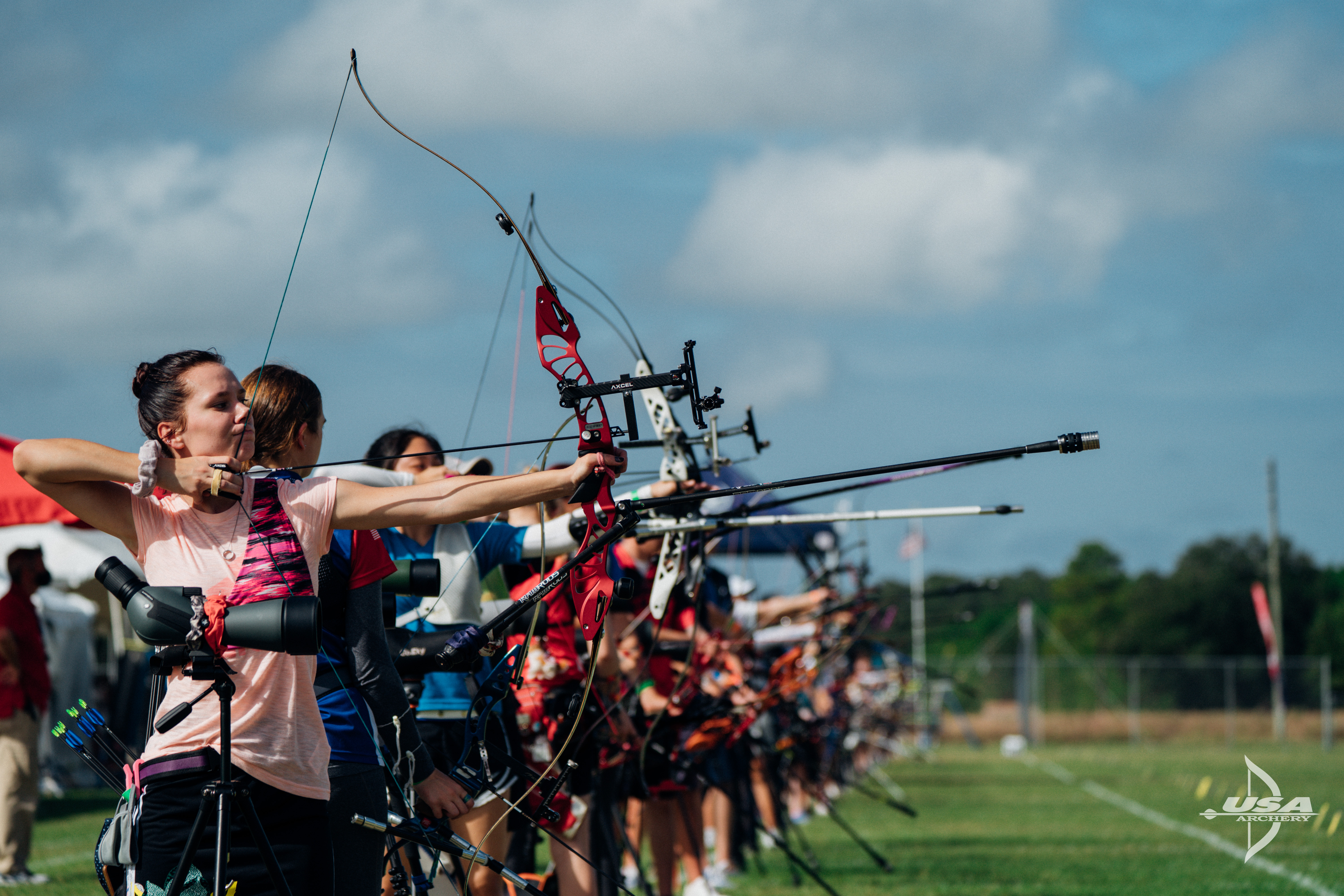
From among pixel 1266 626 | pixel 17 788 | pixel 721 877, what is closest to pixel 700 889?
pixel 721 877

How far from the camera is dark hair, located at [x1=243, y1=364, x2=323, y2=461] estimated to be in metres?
3.37

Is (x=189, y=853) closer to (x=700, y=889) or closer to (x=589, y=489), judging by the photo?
(x=589, y=489)

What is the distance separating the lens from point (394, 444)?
482cm

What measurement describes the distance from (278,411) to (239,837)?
975 mm

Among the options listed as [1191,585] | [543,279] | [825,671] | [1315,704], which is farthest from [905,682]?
[1191,585]

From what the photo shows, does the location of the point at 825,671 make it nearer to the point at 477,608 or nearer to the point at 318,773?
the point at 477,608

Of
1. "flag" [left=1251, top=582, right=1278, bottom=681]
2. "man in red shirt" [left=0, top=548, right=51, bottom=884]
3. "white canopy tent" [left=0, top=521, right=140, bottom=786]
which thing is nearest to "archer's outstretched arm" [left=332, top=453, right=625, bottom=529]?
"man in red shirt" [left=0, top=548, right=51, bottom=884]

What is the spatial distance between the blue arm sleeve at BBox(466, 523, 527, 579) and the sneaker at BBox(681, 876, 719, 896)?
3.14 meters

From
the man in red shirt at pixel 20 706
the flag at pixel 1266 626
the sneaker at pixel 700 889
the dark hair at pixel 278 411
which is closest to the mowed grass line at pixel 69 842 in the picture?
the man in red shirt at pixel 20 706

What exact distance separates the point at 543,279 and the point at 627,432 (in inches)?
18.3

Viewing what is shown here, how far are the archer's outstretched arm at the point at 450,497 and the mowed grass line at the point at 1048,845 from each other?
18.4 feet

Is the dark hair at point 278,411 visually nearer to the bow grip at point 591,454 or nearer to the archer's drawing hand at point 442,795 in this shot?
the bow grip at point 591,454

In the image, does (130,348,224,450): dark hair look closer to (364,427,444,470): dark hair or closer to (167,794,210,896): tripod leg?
Answer: (167,794,210,896): tripod leg

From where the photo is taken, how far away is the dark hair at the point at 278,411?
11.0 feet
